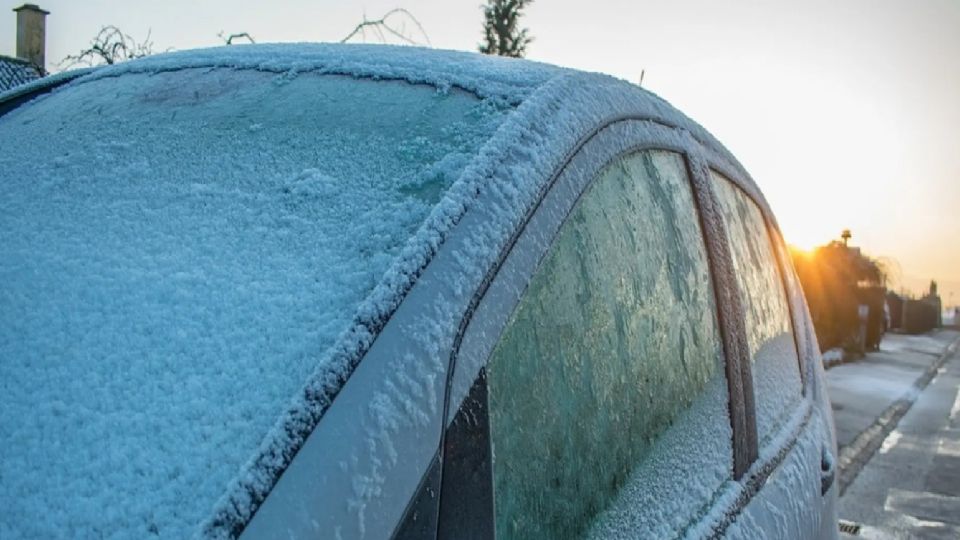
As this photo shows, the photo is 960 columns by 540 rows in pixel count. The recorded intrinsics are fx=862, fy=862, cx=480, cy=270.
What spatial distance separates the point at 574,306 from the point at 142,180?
711 millimetres

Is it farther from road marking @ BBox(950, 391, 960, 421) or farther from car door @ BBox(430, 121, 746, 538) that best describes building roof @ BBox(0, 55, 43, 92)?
road marking @ BBox(950, 391, 960, 421)

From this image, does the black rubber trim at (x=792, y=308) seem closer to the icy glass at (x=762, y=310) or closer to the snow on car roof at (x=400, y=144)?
the icy glass at (x=762, y=310)

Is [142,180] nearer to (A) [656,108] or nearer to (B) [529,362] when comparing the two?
(B) [529,362]

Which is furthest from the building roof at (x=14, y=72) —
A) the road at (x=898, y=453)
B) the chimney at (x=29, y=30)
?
Answer: the road at (x=898, y=453)

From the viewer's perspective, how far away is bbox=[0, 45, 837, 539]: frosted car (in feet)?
2.91

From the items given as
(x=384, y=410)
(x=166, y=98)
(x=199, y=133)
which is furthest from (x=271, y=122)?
(x=384, y=410)

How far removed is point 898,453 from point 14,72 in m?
13.4

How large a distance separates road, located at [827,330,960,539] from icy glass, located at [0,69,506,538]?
524cm

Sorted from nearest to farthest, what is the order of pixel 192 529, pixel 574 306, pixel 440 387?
pixel 192 529 → pixel 440 387 → pixel 574 306

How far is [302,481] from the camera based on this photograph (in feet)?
2.72

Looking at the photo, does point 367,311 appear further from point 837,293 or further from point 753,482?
A: point 837,293

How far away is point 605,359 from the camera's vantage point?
4.22ft

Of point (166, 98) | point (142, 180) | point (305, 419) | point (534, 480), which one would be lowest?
point (534, 480)

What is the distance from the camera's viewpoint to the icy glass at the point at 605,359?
1.07m
